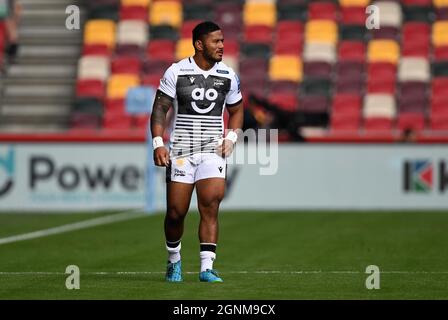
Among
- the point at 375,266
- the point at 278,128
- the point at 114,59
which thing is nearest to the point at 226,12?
the point at 114,59

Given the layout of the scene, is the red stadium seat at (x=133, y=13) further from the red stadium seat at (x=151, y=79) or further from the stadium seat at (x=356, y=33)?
the stadium seat at (x=356, y=33)

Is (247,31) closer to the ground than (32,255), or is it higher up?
higher up

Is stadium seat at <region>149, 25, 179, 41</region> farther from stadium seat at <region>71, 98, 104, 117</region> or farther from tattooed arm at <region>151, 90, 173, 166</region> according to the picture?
tattooed arm at <region>151, 90, 173, 166</region>

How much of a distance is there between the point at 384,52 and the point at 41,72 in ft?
29.6

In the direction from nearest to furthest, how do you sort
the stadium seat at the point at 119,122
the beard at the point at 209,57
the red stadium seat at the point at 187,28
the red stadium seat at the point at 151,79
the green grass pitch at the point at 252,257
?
the green grass pitch at the point at 252,257 < the beard at the point at 209,57 < the stadium seat at the point at 119,122 < the red stadium seat at the point at 151,79 < the red stadium seat at the point at 187,28

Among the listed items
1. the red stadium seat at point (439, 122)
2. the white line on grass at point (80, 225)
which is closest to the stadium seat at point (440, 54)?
the red stadium seat at point (439, 122)

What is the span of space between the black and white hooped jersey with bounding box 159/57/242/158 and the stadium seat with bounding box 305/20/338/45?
21.8 metres

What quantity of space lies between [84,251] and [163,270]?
3271 mm

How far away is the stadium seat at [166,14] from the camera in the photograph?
35.0 m

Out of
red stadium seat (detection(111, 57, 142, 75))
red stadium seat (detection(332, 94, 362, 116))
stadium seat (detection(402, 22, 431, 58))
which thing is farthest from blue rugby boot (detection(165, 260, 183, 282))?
stadium seat (detection(402, 22, 431, 58))

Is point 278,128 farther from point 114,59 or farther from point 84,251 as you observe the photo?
point 84,251

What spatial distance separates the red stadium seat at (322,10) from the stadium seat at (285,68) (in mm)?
1523

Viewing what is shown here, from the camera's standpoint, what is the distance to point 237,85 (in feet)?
41.9

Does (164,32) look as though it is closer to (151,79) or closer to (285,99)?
(151,79)
